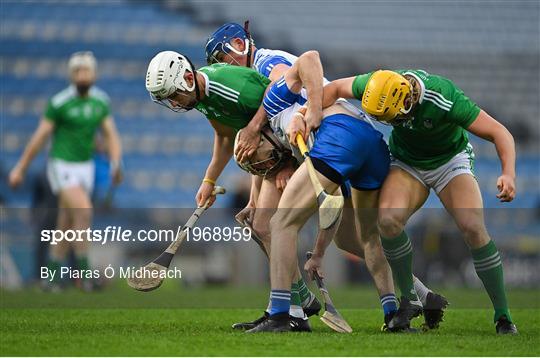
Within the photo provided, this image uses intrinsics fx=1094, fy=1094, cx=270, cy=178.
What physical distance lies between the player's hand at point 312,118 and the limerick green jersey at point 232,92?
41 centimetres

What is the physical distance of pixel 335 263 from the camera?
15188mm

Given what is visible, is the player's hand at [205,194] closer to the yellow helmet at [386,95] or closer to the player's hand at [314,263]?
the player's hand at [314,263]

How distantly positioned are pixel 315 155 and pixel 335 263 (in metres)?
9.10

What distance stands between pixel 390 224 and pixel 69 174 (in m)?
6.15

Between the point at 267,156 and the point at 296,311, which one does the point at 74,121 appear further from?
the point at 296,311

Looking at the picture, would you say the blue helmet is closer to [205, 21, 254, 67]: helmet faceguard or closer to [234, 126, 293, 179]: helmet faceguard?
[205, 21, 254, 67]: helmet faceguard

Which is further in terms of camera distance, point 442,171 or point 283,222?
point 442,171

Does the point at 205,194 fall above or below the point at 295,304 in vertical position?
above

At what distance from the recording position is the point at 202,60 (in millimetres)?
25047

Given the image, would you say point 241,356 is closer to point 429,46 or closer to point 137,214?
point 137,214

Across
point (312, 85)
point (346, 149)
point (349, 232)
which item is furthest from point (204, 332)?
point (312, 85)

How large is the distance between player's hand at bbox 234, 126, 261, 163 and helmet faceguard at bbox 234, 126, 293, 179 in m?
0.05

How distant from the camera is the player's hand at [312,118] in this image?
6273mm

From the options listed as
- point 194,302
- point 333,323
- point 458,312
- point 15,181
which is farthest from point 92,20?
point 333,323
